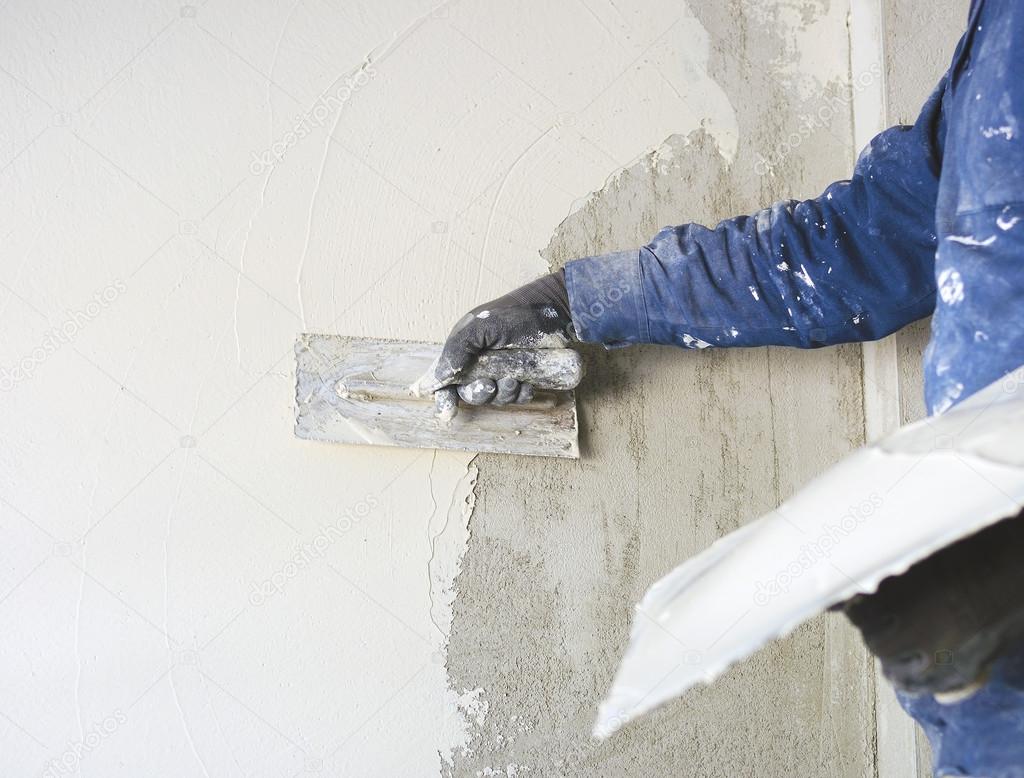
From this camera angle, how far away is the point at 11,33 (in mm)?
1710

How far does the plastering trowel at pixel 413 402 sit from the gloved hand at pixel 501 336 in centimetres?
2

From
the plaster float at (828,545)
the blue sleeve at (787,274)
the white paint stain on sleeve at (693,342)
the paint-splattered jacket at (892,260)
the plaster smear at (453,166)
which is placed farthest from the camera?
the plaster smear at (453,166)

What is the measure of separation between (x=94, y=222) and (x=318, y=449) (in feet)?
1.91

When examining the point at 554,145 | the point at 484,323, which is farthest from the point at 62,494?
the point at 554,145

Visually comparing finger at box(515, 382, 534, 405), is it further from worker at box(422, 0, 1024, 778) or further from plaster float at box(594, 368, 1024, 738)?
plaster float at box(594, 368, 1024, 738)

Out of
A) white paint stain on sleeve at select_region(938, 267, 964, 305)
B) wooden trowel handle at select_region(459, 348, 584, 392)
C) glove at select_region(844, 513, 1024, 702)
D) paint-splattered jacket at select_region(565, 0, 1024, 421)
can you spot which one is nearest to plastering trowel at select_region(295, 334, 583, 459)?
wooden trowel handle at select_region(459, 348, 584, 392)

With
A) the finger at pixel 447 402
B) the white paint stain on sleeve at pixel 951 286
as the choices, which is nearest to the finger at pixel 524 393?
the finger at pixel 447 402

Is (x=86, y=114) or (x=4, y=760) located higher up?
(x=86, y=114)

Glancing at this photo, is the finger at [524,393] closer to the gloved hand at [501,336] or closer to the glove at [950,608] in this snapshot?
the gloved hand at [501,336]

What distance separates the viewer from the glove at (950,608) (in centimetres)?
82

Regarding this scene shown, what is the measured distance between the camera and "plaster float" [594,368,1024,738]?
749 mm

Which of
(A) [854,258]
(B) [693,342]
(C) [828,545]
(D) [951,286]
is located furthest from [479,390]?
(C) [828,545]

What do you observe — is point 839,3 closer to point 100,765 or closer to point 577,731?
point 577,731

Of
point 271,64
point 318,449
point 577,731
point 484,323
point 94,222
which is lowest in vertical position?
point 577,731
